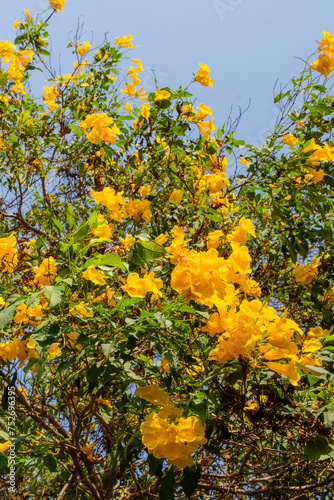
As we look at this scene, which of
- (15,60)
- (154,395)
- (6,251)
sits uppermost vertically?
(15,60)

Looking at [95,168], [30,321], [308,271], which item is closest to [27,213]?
[95,168]

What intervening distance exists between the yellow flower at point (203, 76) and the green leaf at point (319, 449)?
1875 millimetres

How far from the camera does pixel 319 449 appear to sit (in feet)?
3.45

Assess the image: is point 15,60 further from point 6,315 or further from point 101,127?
point 6,315

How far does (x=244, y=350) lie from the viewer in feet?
3.29

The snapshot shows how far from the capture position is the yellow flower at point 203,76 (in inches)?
86.2

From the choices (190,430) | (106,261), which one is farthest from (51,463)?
(106,261)

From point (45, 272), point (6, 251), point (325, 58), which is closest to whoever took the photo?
point (45, 272)

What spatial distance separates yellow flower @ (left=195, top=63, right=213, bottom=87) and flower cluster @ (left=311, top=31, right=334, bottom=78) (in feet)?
1.89

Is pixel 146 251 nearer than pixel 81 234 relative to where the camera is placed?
No

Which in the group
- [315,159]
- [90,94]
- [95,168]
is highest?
[90,94]

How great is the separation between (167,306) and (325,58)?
5.91 feet

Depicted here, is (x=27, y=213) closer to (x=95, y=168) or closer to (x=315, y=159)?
(x=95, y=168)

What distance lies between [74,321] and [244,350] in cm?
57
